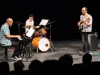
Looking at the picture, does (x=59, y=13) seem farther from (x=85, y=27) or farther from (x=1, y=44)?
(x=1, y=44)

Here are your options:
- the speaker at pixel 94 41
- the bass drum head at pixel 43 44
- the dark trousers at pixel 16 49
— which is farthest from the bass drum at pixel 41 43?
the speaker at pixel 94 41

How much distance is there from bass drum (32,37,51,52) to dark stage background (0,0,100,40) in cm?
253

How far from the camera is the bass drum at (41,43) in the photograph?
8.64 m

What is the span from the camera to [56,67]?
2609 mm

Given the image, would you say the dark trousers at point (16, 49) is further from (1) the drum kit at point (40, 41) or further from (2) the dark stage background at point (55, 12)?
(2) the dark stage background at point (55, 12)

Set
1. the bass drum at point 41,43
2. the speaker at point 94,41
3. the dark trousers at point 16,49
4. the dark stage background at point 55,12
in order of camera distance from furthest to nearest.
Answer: the dark stage background at point 55,12 < the speaker at point 94,41 < the bass drum at point 41,43 < the dark trousers at point 16,49

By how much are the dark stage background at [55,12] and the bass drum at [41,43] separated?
253 centimetres

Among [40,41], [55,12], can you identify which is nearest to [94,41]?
[40,41]

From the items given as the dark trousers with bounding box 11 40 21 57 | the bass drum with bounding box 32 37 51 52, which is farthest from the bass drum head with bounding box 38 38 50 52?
the dark trousers with bounding box 11 40 21 57

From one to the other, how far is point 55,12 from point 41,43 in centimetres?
342

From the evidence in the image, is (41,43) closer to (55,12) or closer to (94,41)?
(94,41)

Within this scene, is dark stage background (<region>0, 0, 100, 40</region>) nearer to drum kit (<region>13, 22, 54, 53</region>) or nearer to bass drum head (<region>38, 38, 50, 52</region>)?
drum kit (<region>13, 22, 54, 53</region>)

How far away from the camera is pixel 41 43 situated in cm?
874

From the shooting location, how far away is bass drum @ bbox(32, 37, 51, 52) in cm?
864
